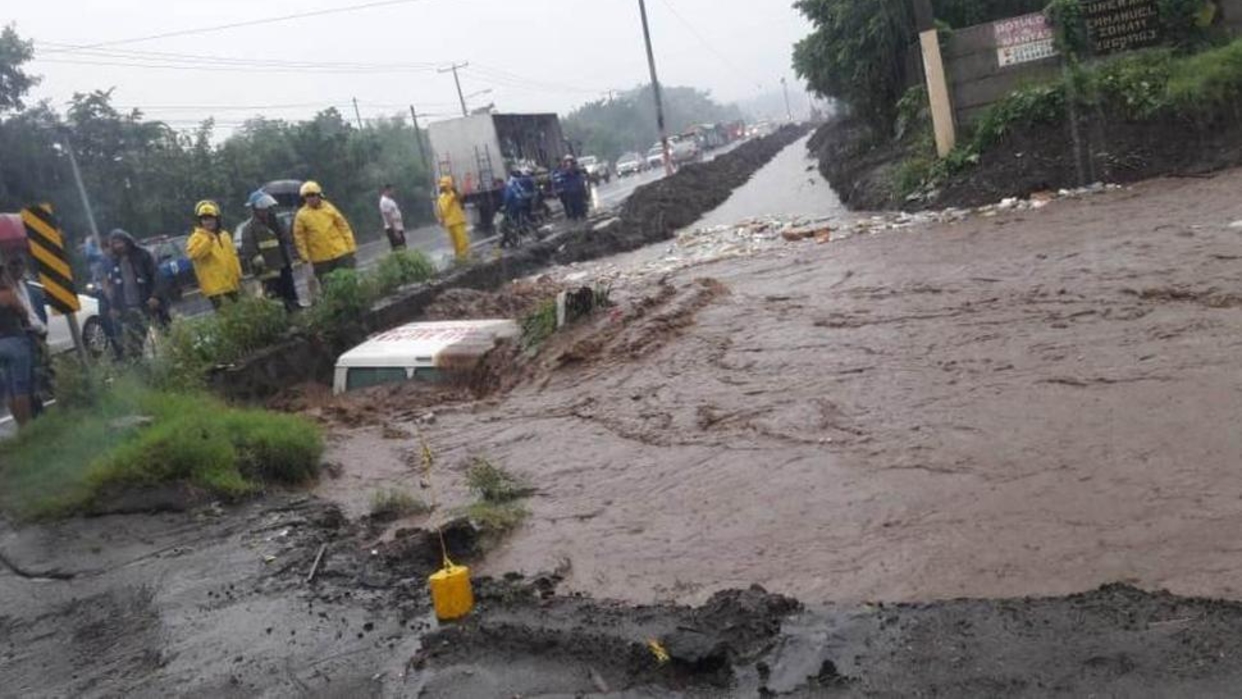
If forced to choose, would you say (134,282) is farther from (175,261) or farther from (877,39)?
(175,261)

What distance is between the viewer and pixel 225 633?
481 centimetres

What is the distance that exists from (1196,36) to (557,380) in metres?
12.8

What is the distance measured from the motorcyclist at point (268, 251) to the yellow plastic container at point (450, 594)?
882 centimetres

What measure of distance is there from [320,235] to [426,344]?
Answer: 3.56 metres

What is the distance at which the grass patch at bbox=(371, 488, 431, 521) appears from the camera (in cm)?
645

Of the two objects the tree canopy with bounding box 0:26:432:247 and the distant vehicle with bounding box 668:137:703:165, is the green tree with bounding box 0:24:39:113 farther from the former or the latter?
the distant vehicle with bounding box 668:137:703:165

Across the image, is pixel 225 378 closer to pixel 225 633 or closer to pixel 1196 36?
pixel 225 633

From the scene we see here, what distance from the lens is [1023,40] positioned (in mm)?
17547

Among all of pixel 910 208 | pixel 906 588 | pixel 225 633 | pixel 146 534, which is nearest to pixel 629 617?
pixel 906 588

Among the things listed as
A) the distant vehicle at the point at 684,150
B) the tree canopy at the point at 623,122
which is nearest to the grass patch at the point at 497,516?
the distant vehicle at the point at 684,150

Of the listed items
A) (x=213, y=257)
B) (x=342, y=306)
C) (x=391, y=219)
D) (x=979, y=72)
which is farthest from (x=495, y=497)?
(x=979, y=72)

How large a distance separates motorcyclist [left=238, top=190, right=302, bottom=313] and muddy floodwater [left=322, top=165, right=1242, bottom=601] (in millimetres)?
4315

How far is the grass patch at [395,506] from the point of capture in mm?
6449

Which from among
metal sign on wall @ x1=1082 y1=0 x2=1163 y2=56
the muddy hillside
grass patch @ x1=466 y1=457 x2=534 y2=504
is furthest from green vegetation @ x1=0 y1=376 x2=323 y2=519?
metal sign on wall @ x1=1082 y1=0 x2=1163 y2=56
